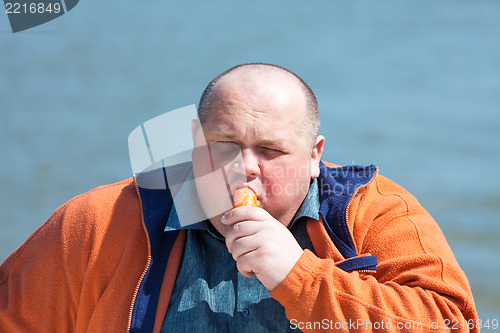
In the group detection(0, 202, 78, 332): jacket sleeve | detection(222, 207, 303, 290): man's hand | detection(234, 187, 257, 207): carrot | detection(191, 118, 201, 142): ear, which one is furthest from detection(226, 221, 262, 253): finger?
detection(0, 202, 78, 332): jacket sleeve

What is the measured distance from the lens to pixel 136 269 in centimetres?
247

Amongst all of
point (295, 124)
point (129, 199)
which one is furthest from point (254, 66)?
point (129, 199)

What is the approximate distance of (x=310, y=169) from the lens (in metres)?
2.62

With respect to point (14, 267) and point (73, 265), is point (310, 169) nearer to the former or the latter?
point (73, 265)

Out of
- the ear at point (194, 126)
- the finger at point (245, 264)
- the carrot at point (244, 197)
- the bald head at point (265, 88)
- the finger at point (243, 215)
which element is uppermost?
the bald head at point (265, 88)

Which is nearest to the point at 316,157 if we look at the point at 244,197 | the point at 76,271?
the point at 244,197

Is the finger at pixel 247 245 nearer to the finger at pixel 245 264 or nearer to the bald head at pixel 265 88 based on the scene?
the finger at pixel 245 264

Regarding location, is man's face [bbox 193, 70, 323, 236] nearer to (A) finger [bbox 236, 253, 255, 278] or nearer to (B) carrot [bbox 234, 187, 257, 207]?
(B) carrot [bbox 234, 187, 257, 207]

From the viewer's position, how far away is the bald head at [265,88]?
2568 mm

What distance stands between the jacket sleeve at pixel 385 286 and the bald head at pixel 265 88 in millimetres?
379

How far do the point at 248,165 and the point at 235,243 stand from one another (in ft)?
1.13

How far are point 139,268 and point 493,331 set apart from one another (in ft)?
8.92

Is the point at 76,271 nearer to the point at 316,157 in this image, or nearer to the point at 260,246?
the point at 260,246

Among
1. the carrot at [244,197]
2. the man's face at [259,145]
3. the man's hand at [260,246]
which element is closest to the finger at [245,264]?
the man's hand at [260,246]
